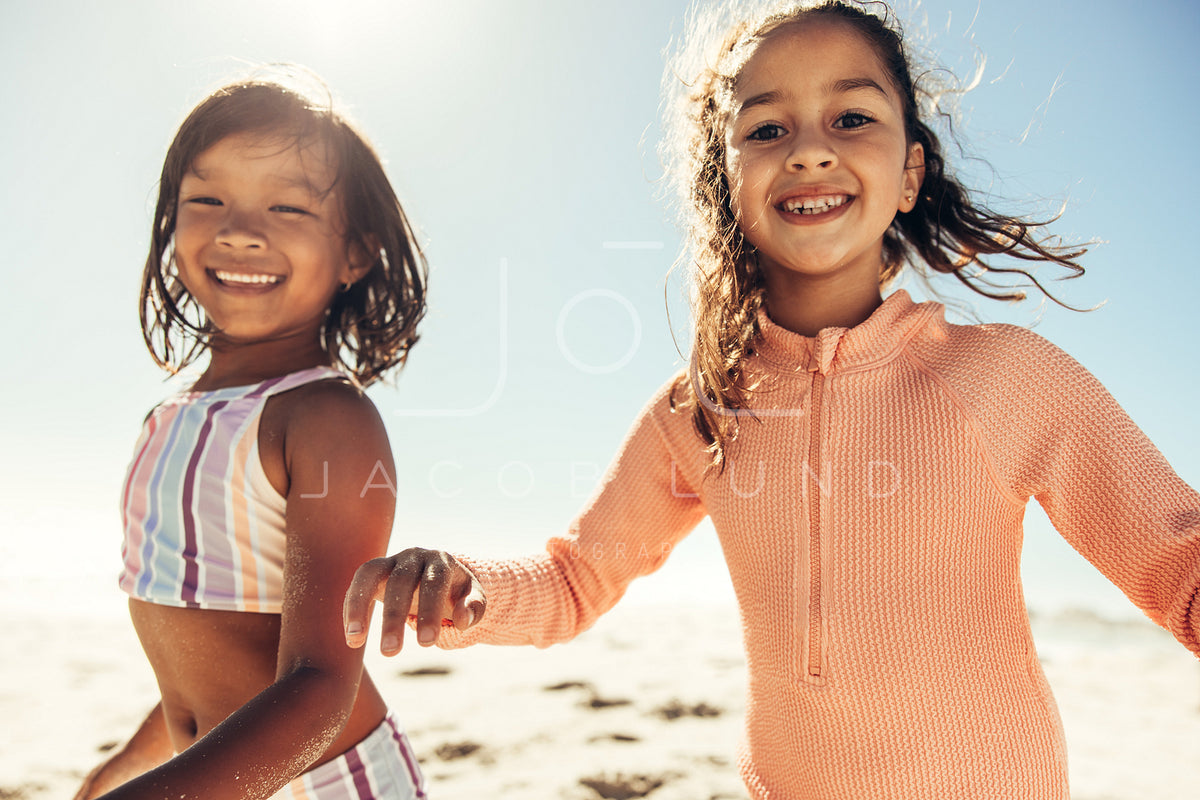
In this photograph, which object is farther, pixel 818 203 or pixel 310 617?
pixel 818 203

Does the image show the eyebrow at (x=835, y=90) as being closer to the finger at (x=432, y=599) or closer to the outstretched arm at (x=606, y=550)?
the outstretched arm at (x=606, y=550)

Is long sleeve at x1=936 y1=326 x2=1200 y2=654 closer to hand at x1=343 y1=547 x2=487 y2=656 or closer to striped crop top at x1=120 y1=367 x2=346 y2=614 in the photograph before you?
hand at x1=343 y1=547 x2=487 y2=656

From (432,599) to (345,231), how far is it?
959 mm

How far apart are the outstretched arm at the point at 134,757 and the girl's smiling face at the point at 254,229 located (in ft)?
3.05

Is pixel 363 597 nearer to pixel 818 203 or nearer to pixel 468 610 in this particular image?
pixel 468 610

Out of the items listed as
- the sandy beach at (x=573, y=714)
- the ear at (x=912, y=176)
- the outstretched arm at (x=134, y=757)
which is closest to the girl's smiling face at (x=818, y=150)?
the ear at (x=912, y=176)

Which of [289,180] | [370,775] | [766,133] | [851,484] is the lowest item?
[370,775]

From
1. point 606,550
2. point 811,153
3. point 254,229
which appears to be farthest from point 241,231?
point 811,153

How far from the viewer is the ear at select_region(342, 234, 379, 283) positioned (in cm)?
176

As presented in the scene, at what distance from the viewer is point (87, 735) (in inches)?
125

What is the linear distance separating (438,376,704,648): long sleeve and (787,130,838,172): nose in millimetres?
604

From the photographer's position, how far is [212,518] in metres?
1.41

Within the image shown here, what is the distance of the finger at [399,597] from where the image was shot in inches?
40.7

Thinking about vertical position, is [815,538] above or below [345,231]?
below
